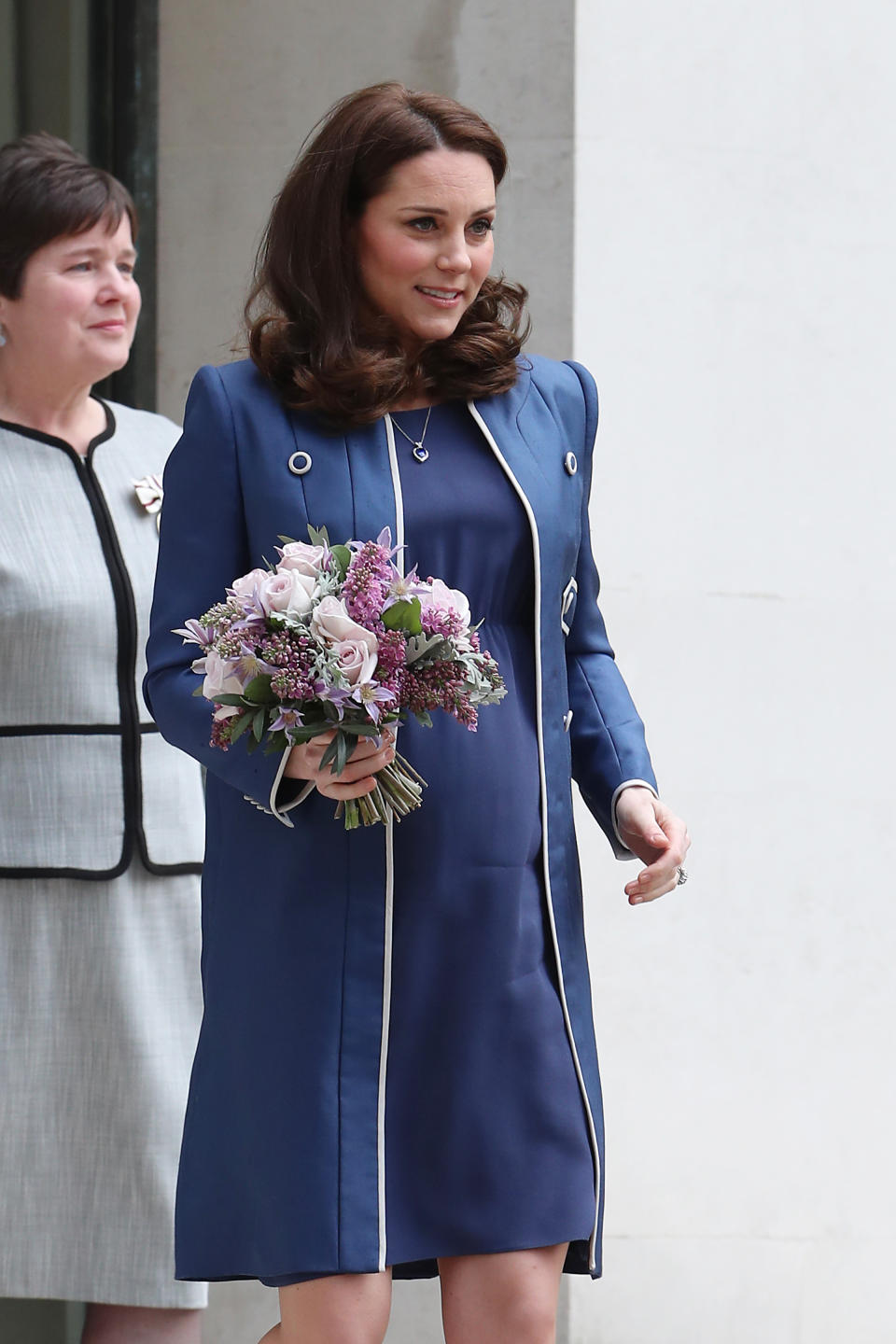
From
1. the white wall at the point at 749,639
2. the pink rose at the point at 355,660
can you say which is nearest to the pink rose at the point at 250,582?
the pink rose at the point at 355,660

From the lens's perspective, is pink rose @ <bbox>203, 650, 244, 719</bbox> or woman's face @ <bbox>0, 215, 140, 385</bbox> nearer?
pink rose @ <bbox>203, 650, 244, 719</bbox>

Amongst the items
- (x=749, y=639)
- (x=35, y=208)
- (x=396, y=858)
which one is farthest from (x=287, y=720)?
(x=749, y=639)

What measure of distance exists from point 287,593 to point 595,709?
0.61 metres

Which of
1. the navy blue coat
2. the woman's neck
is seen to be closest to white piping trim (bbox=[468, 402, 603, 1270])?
the navy blue coat

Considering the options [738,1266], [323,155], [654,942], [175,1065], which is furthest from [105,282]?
[738,1266]

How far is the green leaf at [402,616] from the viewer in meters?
1.75

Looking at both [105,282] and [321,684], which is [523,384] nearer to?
[321,684]

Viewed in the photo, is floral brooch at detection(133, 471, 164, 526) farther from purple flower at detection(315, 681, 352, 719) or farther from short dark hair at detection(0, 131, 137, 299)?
purple flower at detection(315, 681, 352, 719)

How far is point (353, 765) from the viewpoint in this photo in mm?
1782

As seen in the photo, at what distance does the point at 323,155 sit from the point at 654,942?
1934mm

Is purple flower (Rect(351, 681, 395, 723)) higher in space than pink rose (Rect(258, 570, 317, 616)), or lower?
lower

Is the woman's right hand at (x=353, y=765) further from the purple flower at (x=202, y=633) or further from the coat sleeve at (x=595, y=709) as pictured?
the coat sleeve at (x=595, y=709)

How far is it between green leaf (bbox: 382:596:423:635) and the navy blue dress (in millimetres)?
269

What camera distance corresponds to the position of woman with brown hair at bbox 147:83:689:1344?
1.99 m
